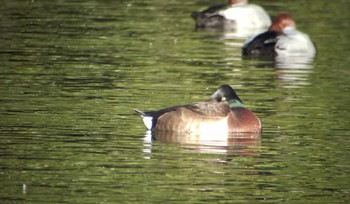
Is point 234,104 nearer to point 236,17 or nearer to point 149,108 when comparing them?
point 149,108

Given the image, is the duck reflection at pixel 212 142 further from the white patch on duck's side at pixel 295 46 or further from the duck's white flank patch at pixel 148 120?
the white patch on duck's side at pixel 295 46

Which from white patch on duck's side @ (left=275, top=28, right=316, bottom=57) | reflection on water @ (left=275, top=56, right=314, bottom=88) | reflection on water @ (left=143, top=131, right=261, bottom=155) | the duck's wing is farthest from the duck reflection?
white patch on duck's side @ (left=275, top=28, right=316, bottom=57)

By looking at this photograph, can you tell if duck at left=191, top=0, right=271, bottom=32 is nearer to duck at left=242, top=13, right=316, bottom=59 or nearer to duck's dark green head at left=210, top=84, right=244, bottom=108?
duck at left=242, top=13, right=316, bottom=59

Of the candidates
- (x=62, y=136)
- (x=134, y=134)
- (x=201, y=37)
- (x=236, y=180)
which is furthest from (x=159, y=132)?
(x=201, y=37)

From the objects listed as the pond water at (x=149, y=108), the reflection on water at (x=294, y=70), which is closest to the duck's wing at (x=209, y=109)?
the pond water at (x=149, y=108)

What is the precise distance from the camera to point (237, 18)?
28.2 m

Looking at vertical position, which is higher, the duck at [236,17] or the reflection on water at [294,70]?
the duck at [236,17]

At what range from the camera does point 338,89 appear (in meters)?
19.1

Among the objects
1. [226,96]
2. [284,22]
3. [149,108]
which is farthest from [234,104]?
[284,22]

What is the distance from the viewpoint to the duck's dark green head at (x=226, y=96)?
15.5 m

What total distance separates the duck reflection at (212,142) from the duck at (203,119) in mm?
70

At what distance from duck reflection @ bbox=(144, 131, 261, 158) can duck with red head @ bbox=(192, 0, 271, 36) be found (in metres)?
12.3

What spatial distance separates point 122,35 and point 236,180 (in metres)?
12.2

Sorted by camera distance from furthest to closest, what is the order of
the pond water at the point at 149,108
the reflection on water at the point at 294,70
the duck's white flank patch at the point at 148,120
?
the reflection on water at the point at 294,70 → the duck's white flank patch at the point at 148,120 → the pond water at the point at 149,108
